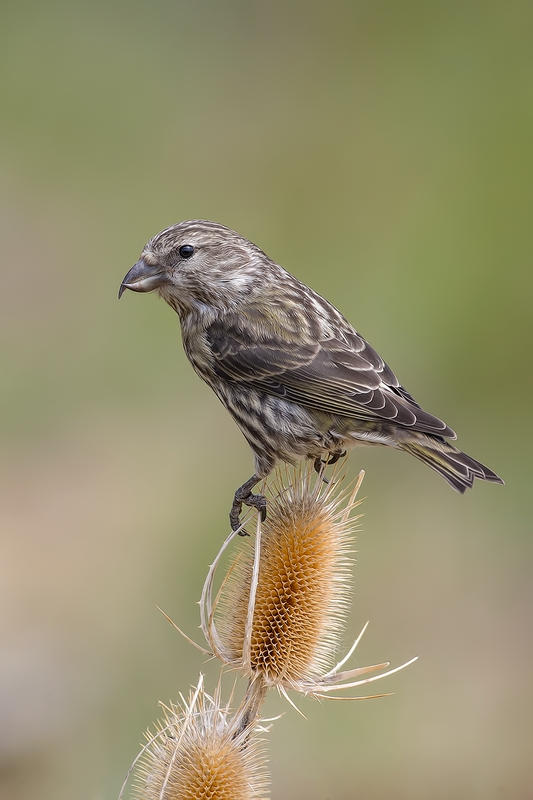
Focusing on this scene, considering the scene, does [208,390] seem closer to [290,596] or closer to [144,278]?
[144,278]

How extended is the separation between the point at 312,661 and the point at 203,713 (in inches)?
20.0

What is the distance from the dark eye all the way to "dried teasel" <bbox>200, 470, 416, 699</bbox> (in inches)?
59.6

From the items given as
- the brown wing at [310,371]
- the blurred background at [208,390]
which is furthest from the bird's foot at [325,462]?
the blurred background at [208,390]

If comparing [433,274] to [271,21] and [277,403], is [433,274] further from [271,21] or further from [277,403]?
[277,403]

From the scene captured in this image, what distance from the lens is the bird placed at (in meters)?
4.38

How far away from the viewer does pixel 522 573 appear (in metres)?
8.71

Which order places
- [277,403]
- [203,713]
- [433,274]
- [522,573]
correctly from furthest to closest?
1. [433,274]
2. [522,573]
3. [277,403]
4. [203,713]

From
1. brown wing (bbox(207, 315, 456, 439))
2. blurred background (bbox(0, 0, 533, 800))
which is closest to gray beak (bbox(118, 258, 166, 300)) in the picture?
brown wing (bbox(207, 315, 456, 439))

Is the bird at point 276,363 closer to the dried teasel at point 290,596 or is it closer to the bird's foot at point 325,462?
the bird's foot at point 325,462

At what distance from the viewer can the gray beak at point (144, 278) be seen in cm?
463

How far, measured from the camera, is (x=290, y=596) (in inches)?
139

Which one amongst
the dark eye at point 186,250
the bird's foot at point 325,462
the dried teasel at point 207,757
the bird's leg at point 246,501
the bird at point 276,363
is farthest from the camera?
the dark eye at point 186,250

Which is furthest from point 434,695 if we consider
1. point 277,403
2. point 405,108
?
point 405,108

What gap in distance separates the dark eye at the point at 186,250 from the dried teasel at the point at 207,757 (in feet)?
7.64
